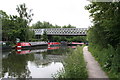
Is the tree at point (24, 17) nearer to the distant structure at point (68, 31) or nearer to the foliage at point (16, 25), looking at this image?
the foliage at point (16, 25)

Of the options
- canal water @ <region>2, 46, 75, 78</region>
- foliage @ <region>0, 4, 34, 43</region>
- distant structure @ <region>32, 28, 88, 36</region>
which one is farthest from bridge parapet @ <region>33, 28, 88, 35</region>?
canal water @ <region>2, 46, 75, 78</region>

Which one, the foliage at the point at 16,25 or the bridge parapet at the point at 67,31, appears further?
the bridge parapet at the point at 67,31

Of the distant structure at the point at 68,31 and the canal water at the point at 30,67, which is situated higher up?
the distant structure at the point at 68,31

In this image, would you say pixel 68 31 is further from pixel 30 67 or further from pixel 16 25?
pixel 30 67

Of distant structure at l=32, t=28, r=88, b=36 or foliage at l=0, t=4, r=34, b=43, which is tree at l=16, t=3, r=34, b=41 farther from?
distant structure at l=32, t=28, r=88, b=36

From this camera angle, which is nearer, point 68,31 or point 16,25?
point 16,25

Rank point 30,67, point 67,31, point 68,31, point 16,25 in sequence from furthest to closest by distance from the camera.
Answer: point 67,31, point 68,31, point 16,25, point 30,67

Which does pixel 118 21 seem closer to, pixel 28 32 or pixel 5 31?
pixel 5 31

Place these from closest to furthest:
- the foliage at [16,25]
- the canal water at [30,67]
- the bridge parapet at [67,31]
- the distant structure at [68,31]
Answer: the canal water at [30,67] < the foliage at [16,25] < the distant structure at [68,31] < the bridge parapet at [67,31]

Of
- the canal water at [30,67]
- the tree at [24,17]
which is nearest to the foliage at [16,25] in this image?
the tree at [24,17]

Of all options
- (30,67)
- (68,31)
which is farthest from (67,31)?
(30,67)

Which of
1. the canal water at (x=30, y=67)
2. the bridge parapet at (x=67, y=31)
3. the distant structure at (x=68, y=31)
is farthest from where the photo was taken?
the bridge parapet at (x=67, y=31)

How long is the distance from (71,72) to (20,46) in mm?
20191

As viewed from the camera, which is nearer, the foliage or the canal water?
the canal water
